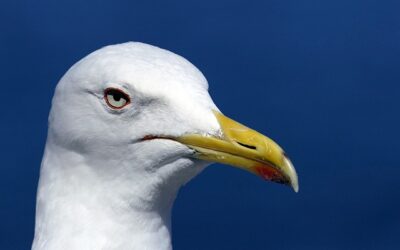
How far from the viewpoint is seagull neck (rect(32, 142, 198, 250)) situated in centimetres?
327

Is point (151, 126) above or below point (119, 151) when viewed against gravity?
above

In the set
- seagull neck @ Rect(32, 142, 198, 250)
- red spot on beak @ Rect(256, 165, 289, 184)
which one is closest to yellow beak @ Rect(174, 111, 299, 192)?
red spot on beak @ Rect(256, 165, 289, 184)

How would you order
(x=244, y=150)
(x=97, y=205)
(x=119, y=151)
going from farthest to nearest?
(x=97, y=205)
(x=119, y=151)
(x=244, y=150)

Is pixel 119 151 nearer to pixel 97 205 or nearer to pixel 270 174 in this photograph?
pixel 97 205

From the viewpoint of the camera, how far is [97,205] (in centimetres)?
334

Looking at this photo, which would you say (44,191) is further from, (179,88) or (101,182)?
(179,88)

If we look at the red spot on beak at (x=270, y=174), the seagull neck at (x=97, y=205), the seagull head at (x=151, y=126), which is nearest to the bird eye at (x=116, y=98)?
the seagull head at (x=151, y=126)

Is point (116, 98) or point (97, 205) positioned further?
point (97, 205)

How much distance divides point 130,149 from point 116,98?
0.17 metres

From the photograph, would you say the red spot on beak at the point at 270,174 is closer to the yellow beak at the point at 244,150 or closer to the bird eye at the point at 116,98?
the yellow beak at the point at 244,150

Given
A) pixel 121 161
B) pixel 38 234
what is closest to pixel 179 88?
pixel 121 161

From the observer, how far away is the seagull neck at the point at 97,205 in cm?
327

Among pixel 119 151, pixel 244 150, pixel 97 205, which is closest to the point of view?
pixel 244 150

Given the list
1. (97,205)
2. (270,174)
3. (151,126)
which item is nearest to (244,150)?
(270,174)
